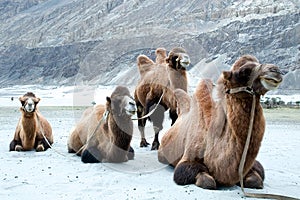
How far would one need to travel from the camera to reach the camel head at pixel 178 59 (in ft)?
30.4

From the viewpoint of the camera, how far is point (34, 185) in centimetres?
588

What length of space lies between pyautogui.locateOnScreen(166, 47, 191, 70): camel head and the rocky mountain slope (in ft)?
171

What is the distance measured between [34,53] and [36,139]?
404 ft

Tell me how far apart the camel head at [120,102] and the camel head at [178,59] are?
2.15 meters

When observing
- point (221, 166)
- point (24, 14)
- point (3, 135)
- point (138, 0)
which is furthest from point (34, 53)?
point (221, 166)

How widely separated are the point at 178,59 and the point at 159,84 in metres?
0.98

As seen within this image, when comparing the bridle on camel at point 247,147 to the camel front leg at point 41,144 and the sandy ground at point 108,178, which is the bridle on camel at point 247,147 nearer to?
the sandy ground at point 108,178

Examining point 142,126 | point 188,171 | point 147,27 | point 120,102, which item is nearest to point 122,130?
point 120,102

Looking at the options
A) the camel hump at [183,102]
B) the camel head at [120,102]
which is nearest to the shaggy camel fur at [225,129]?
the camel hump at [183,102]

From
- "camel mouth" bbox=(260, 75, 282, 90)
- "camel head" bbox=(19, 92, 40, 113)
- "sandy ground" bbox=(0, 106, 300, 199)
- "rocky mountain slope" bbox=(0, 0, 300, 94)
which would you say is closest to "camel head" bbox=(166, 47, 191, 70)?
"sandy ground" bbox=(0, 106, 300, 199)

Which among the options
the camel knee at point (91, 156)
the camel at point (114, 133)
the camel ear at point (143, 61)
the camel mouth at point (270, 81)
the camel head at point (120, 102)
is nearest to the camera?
the camel mouth at point (270, 81)

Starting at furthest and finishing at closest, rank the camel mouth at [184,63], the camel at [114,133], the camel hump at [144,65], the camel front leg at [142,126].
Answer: the camel hump at [144,65]
the camel front leg at [142,126]
the camel mouth at [184,63]
the camel at [114,133]

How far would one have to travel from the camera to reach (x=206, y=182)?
5168 mm

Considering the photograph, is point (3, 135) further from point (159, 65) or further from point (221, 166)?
point (221, 166)
